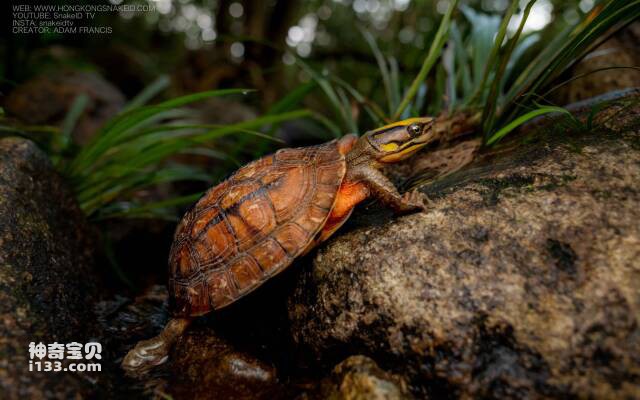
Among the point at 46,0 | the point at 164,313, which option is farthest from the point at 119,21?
the point at 164,313

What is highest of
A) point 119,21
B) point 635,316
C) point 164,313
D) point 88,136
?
point 119,21

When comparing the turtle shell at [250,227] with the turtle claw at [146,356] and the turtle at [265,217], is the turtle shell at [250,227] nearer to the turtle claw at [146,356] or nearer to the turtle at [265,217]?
the turtle at [265,217]

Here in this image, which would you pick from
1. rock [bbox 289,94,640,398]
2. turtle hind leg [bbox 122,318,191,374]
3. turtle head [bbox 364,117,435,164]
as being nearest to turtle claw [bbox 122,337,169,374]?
turtle hind leg [bbox 122,318,191,374]

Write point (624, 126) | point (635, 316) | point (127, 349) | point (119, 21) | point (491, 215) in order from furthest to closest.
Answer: point (119, 21)
point (127, 349)
point (624, 126)
point (491, 215)
point (635, 316)

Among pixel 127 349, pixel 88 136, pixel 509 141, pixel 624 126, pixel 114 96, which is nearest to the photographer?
pixel 624 126

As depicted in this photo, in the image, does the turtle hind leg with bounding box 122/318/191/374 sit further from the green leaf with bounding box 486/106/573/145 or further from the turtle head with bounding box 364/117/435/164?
the green leaf with bounding box 486/106/573/145

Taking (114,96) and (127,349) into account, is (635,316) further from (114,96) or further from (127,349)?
(114,96)

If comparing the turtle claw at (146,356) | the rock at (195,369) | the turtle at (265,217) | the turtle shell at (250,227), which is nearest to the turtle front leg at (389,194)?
the turtle at (265,217)
